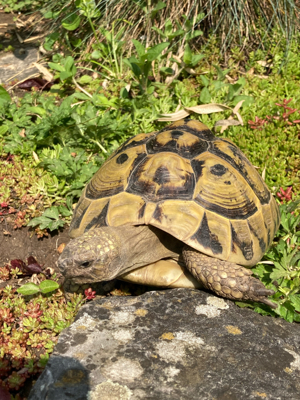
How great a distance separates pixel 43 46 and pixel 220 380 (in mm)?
4718

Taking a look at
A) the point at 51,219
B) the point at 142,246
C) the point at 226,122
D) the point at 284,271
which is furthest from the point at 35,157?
the point at 284,271

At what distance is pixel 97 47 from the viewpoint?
495 centimetres

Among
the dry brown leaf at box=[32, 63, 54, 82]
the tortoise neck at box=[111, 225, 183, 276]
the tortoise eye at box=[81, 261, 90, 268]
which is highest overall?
the dry brown leaf at box=[32, 63, 54, 82]

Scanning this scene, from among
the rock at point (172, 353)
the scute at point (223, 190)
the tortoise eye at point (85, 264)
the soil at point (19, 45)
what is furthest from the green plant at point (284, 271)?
the soil at point (19, 45)

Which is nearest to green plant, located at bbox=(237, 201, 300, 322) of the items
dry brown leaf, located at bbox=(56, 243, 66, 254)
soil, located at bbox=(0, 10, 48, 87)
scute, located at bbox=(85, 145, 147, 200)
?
scute, located at bbox=(85, 145, 147, 200)

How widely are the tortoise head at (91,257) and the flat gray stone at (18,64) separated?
338 cm

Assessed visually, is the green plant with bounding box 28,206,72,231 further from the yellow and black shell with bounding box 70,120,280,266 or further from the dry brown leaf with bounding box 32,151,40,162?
the dry brown leaf with bounding box 32,151,40,162

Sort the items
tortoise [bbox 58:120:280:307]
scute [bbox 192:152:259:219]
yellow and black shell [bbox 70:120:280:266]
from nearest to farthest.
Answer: tortoise [bbox 58:120:280:307] < yellow and black shell [bbox 70:120:280:266] < scute [bbox 192:152:259:219]

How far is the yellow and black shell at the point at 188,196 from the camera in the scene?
8.44 ft

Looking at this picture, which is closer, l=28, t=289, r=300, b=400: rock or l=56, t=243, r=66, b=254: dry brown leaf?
l=28, t=289, r=300, b=400: rock

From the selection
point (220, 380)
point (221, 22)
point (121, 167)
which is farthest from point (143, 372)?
point (221, 22)

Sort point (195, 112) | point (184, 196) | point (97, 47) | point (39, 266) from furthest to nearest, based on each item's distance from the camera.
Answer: point (97, 47) < point (195, 112) < point (39, 266) < point (184, 196)

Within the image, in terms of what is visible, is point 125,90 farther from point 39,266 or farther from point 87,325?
point 87,325

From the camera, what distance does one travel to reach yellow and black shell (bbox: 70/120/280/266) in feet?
8.44
